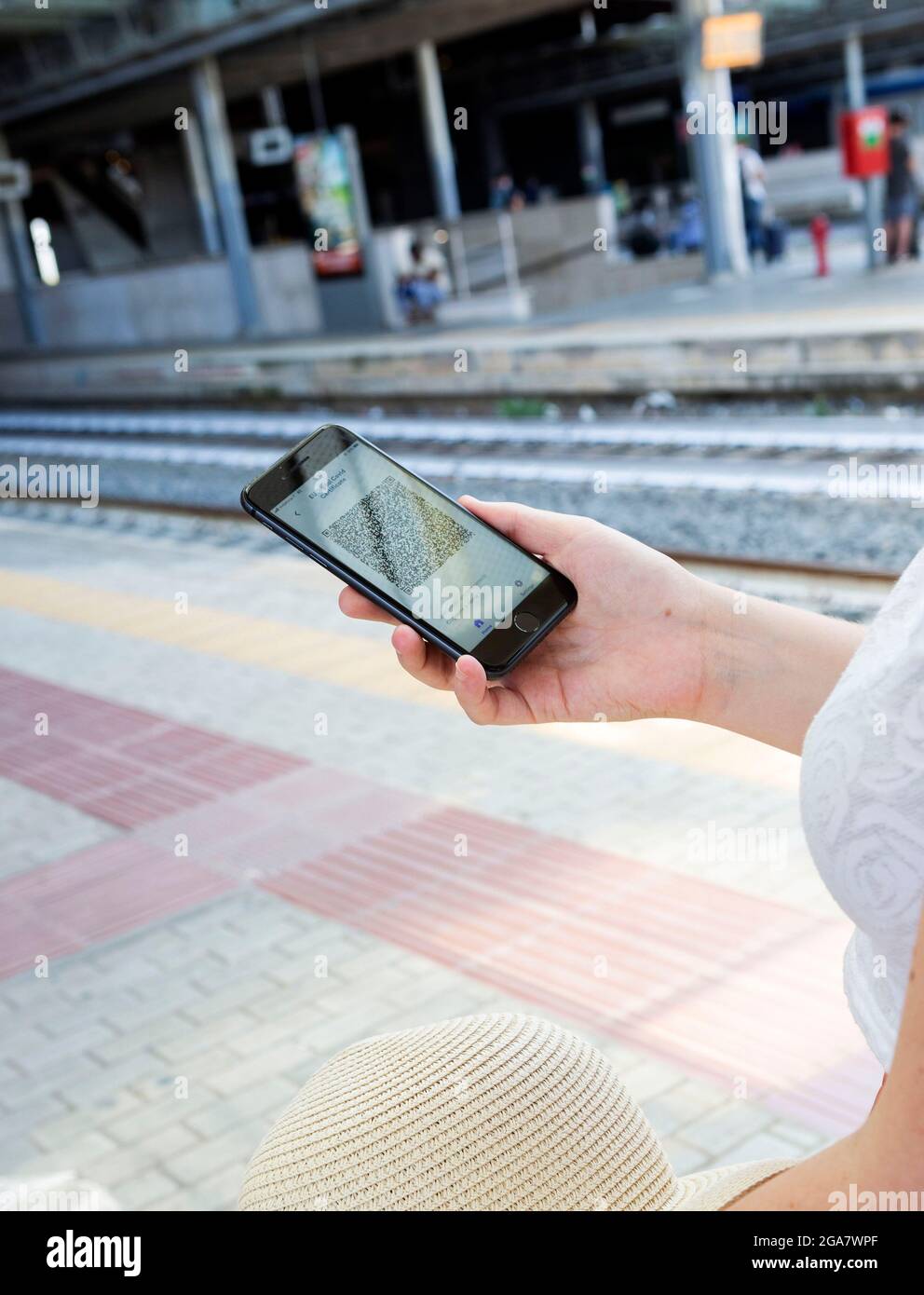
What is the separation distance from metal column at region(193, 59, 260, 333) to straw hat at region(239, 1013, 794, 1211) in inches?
999

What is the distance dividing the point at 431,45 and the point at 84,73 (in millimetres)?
6226

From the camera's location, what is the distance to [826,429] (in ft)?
37.1

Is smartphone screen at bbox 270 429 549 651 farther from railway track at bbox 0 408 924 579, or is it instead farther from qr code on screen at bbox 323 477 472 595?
railway track at bbox 0 408 924 579

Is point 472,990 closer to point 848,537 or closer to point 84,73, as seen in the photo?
point 848,537

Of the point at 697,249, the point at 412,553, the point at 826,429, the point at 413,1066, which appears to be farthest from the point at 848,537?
the point at 697,249

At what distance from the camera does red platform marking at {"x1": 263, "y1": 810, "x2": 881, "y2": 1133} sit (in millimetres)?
3561

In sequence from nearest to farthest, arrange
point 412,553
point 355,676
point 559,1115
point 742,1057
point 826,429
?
point 559,1115, point 412,553, point 742,1057, point 355,676, point 826,429

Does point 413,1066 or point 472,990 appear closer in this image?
point 413,1066

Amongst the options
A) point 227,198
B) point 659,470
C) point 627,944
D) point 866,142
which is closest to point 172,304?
point 227,198

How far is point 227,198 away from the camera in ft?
84.4

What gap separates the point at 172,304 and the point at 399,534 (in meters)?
27.5

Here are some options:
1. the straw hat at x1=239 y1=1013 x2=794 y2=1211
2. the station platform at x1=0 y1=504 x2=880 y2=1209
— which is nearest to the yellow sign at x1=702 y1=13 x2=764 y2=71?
the station platform at x1=0 y1=504 x2=880 y2=1209

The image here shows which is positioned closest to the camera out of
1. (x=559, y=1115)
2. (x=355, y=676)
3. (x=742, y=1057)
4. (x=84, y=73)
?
(x=559, y=1115)

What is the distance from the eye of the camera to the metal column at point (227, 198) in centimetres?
2511
